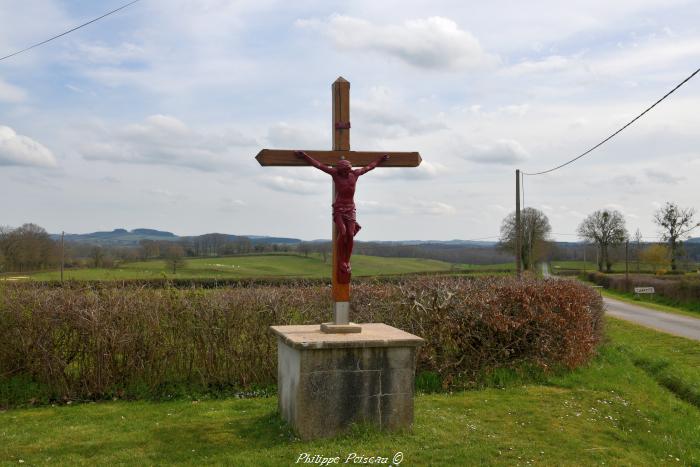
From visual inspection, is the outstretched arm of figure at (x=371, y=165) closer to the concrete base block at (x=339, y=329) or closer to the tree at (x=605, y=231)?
the concrete base block at (x=339, y=329)

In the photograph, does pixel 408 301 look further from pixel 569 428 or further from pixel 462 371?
pixel 569 428

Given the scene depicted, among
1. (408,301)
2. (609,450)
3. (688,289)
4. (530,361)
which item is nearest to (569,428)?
(609,450)

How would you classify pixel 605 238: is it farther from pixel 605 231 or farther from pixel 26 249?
pixel 26 249

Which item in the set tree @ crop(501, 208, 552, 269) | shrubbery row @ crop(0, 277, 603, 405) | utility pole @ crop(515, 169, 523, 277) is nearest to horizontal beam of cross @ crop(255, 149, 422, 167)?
shrubbery row @ crop(0, 277, 603, 405)

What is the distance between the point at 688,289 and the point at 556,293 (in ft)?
78.5

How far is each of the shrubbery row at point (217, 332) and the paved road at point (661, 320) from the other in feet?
24.2

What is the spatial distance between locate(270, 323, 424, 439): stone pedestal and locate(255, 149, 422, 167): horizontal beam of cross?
1.87 meters

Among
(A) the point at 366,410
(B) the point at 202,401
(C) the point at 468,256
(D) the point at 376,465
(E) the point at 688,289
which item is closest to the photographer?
(D) the point at 376,465

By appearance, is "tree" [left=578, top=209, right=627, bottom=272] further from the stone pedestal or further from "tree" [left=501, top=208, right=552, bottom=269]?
the stone pedestal

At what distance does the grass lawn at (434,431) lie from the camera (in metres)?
5.94

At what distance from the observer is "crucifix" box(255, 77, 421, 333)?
6.66 metres

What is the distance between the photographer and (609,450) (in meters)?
6.46

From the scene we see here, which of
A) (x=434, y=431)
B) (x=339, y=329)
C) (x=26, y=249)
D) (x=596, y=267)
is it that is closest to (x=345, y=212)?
(x=339, y=329)

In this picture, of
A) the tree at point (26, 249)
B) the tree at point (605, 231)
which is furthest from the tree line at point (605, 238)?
the tree at point (26, 249)
